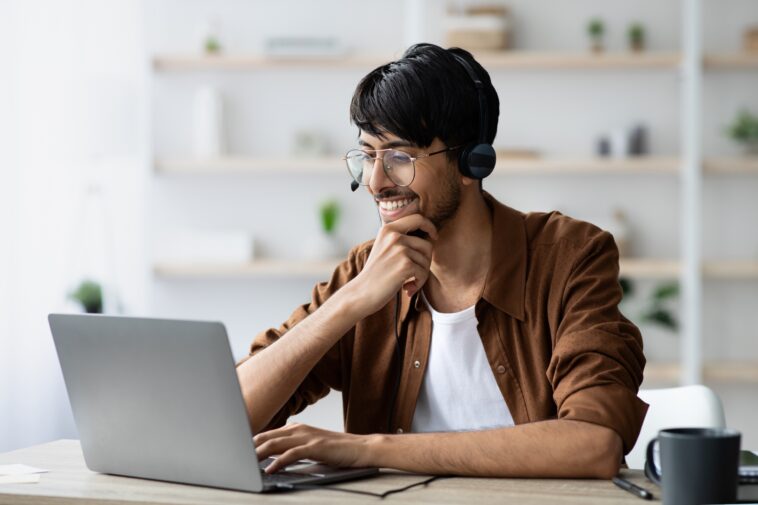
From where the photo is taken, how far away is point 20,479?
1415mm

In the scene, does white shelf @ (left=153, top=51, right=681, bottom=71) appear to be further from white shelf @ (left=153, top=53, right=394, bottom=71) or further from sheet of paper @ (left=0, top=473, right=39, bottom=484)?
sheet of paper @ (left=0, top=473, right=39, bottom=484)

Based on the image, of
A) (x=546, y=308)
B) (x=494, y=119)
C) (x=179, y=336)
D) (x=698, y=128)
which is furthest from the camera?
(x=698, y=128)

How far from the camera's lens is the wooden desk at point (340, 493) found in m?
1.27

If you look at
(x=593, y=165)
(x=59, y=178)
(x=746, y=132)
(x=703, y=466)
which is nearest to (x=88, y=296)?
(x=59, y=178)

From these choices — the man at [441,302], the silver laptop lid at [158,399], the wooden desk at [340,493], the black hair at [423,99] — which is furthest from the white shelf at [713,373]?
the silver laptop lid at [158,399]

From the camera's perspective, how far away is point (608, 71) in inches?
166

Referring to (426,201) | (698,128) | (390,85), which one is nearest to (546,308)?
(426,201)

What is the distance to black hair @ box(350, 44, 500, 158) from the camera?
1.85 m

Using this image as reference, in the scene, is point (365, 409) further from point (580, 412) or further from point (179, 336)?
point (179, 336)

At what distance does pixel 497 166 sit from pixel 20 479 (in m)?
2.87

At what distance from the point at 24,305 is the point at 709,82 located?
9.62 ft

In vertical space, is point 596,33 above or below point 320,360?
above

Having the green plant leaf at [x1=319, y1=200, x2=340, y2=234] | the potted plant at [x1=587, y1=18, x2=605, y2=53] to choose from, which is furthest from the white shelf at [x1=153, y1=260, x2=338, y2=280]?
the potted plant at [x1=587, y1=18, x2=605, y2=53]

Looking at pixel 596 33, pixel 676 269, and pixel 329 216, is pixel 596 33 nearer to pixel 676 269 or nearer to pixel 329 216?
pixel 676 269
